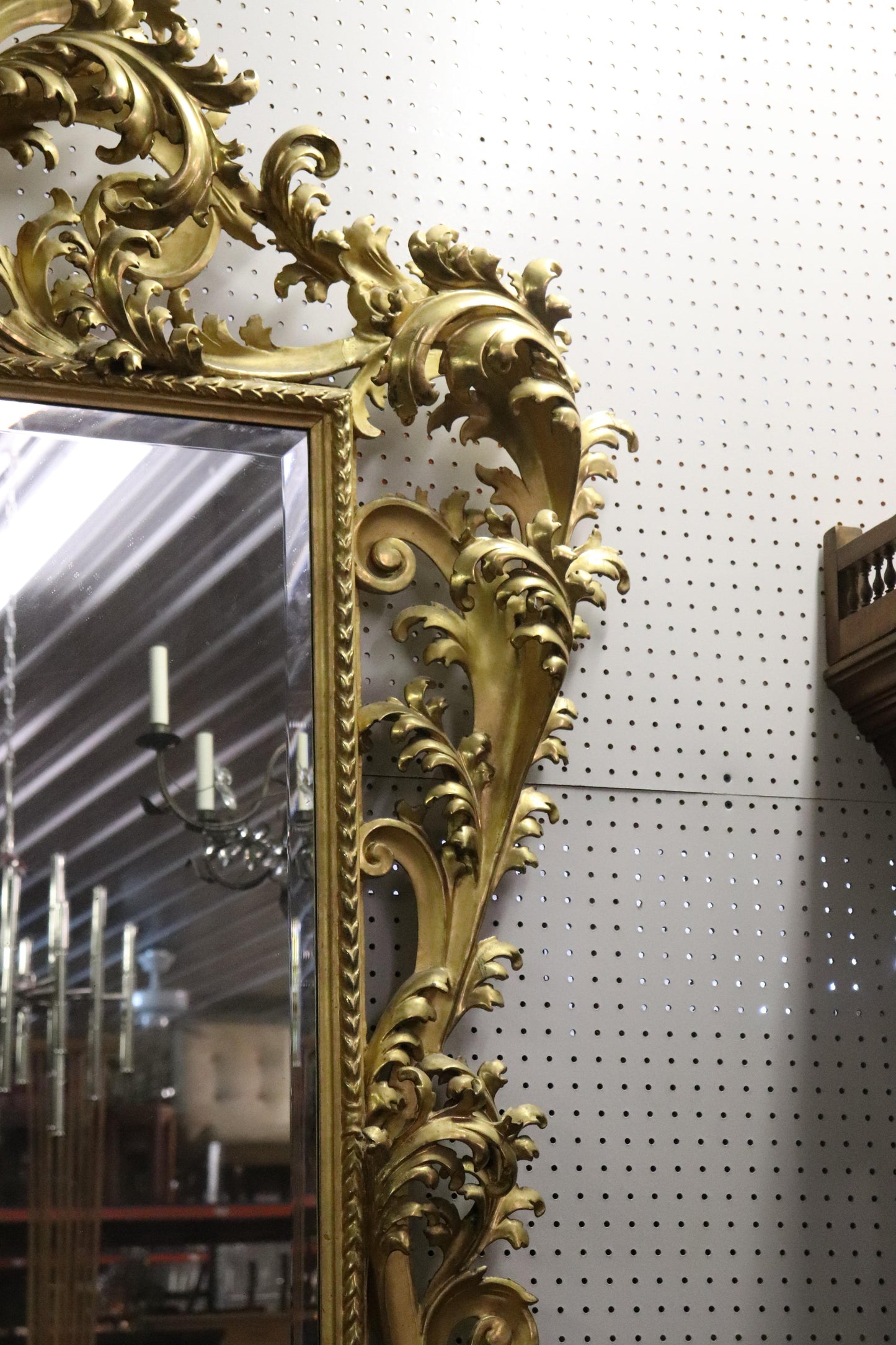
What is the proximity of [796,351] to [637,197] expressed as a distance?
0.24 m

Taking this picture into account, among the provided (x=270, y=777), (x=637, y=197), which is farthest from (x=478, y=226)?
(x=270, y=777)

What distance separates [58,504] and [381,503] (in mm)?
291

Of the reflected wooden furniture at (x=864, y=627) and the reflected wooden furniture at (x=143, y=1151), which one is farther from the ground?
the reflected wooden furniture at (x=864, y=627)

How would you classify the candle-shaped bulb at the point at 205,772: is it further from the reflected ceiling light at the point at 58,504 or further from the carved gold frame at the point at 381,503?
the reflected ceiling light at the point at 58,504

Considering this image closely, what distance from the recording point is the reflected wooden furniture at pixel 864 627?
56.3 inches

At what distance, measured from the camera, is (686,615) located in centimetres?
149

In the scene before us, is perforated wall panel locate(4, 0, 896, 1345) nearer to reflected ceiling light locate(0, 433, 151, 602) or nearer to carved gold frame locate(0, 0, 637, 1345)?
carved gold frame locate(0, 0, 637, 1345)

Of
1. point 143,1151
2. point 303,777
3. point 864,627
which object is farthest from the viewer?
point 864,627

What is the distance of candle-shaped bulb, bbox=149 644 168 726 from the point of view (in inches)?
47.8

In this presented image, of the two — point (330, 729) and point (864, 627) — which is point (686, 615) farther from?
point (330, 729)

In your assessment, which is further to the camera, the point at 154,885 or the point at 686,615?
the point at 686,615

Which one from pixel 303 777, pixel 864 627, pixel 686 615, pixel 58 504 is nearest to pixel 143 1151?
pixel 303 777

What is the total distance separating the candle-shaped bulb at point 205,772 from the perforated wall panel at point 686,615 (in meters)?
0.18

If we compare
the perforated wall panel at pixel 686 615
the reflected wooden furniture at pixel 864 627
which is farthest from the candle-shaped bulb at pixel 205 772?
the reflected wooden furniture at pixel 864 627
